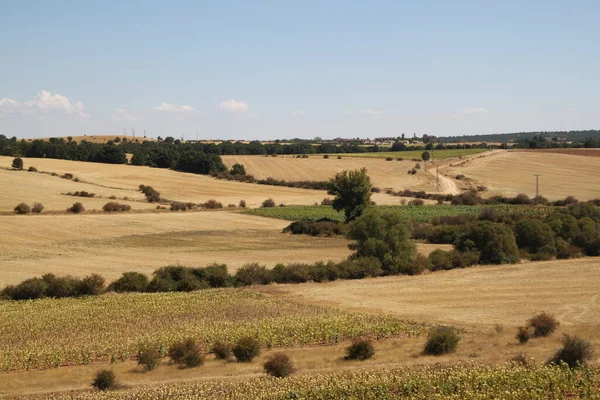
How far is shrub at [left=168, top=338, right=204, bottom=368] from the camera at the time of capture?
26.8 meters

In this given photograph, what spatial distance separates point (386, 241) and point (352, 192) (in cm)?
2407

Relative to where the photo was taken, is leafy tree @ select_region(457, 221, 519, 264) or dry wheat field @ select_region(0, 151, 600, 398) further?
leafy tree @ select_region(457, 221, 519, 264)

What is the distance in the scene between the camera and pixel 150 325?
3259 cm

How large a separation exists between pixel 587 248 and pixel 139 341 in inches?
1625

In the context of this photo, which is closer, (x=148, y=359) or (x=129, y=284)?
(x=148, y=359)

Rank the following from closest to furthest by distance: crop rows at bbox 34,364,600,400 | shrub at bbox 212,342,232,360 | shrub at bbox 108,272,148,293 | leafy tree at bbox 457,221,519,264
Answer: crop rows at bbox 34,364,600,400, shrub at bbox 212,342,232,360, shrub at bbox 108,272,148,293, leafy tree at bbox 457,221,519,264

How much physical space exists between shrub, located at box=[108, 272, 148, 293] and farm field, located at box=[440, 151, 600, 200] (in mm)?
71785

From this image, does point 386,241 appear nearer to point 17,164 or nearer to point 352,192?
point 352,192

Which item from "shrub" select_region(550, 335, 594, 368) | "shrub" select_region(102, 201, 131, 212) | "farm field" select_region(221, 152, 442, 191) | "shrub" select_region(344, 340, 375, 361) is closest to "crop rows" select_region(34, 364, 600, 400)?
"shrub" select_region(550, 335, 594, 368)

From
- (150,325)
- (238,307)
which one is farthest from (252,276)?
(150,325)

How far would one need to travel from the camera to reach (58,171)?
113 meters

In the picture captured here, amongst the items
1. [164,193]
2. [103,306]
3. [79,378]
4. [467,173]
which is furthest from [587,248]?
[467,173]

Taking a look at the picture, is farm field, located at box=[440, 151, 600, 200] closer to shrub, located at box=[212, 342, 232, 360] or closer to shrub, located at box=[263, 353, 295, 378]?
shrub, located at box=[212, 342, 232, 360]

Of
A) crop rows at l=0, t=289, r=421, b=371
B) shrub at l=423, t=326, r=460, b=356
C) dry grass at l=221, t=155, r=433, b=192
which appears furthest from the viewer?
dry grass at l=221, t=155, r=433, b=192
